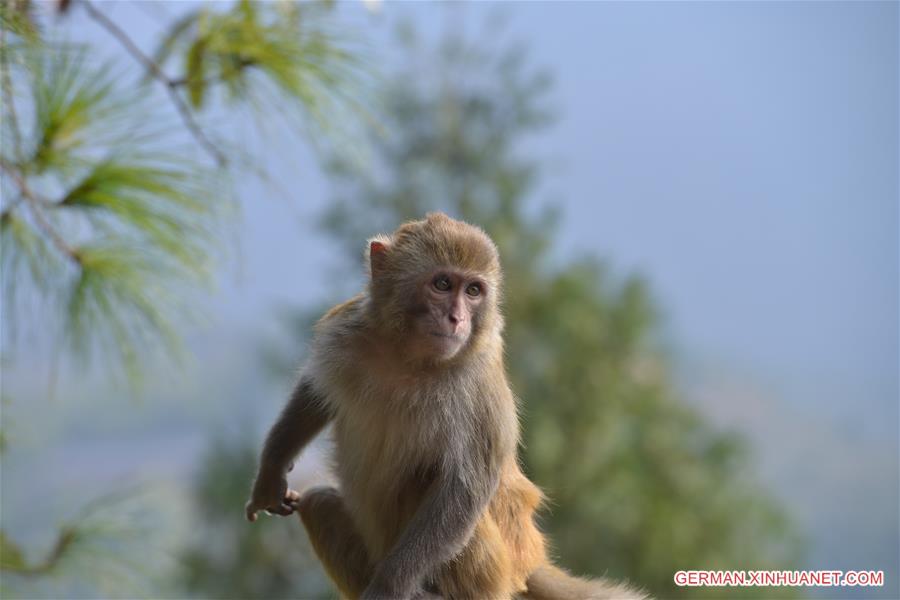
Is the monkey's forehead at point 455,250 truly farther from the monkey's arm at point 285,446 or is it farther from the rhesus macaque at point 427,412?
the monkey's arm at point 285,446

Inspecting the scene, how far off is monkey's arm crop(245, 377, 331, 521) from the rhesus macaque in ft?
0.09

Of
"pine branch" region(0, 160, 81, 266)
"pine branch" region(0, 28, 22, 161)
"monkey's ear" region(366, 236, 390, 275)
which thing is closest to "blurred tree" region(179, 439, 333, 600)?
"pine branch" region(0, 160, 81, 266)

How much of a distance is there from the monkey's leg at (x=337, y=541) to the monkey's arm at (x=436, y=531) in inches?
8.3

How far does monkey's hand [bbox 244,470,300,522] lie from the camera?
196 centimetres

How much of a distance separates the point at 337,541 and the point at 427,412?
382 millimetres

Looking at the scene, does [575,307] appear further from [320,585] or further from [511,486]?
[511,486]

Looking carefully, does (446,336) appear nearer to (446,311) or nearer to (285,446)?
(446,311)

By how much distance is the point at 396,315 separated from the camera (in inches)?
72.4

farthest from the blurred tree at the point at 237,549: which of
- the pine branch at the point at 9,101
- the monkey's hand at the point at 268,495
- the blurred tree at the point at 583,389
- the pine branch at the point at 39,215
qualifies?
the pine branch at the point at 9,101

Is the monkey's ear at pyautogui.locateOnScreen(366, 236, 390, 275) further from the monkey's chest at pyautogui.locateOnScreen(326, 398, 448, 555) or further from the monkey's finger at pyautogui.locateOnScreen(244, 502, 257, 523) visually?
the monkey's finger at pyautogui.locateOnScreen(244, 502, 257, 523)

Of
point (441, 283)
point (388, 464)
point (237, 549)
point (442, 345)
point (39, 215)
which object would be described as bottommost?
point (237, 549)

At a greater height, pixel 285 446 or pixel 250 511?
pixel 285 446

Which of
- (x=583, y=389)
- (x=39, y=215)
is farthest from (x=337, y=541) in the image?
(x=583, y=389)

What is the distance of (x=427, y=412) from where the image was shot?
1820 mm
